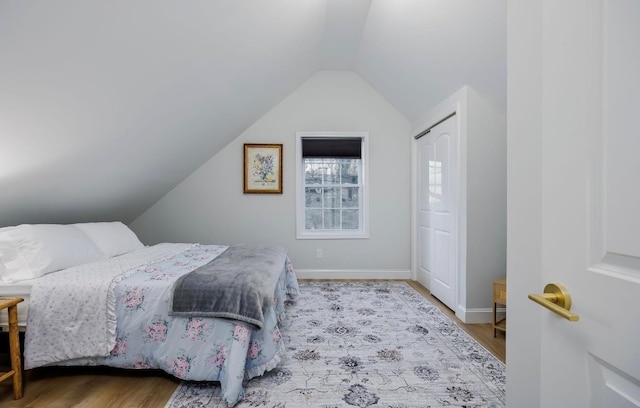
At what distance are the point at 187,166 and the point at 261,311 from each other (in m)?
2.66

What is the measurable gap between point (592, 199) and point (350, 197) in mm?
3763

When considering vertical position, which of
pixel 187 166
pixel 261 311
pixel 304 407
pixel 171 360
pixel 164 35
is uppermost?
pixel 164 35

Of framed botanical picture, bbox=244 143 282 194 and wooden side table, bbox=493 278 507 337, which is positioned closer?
wooden side table, bbox=493 278 507 337

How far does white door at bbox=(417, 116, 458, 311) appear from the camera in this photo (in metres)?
3.02

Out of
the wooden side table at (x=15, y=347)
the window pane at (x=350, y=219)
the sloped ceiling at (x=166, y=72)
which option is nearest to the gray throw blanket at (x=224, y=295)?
the wooden side table at (x=15, y=347)

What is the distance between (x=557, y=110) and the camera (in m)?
0.67

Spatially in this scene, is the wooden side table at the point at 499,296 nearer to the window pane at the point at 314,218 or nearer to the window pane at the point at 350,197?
the window pane at the point at 350,197

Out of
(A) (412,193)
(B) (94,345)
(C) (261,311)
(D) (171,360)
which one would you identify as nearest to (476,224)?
(A) (412,193)

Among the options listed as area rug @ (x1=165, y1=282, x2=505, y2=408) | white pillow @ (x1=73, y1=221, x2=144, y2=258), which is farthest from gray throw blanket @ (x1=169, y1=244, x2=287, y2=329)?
white pillow @ (x1=73, y1=221, x2=144, y2=258)

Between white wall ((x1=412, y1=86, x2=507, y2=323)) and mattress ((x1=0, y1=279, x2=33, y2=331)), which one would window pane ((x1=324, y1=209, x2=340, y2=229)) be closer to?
white wall ((x1=412, y1=86, x2=507, y2=323))

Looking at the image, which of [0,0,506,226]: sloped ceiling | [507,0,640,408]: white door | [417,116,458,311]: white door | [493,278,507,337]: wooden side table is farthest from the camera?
[417,116,458,311]: white door

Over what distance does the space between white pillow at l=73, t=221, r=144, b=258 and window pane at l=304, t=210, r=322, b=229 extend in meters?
2.09

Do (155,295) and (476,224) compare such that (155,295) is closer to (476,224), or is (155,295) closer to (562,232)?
(562,232)

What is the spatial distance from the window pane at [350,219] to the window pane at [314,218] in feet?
1.12
